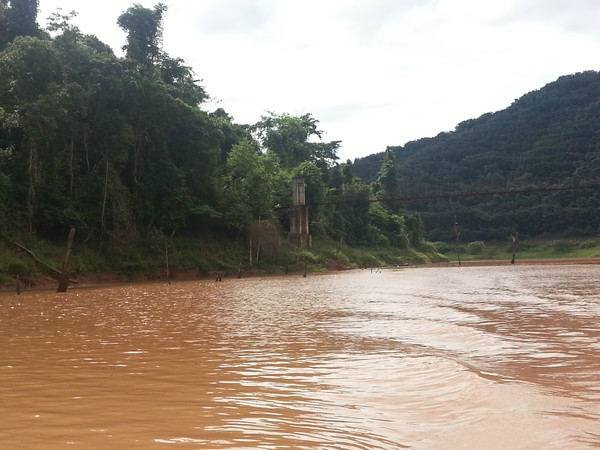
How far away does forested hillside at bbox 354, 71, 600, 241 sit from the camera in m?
82.9

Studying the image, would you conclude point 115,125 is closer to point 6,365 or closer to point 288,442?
point 6,365

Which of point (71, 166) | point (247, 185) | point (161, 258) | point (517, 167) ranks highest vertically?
point (517, 167)

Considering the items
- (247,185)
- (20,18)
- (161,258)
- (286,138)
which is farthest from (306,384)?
(286,138)

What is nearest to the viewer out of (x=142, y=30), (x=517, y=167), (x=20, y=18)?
(x=20, y=18)

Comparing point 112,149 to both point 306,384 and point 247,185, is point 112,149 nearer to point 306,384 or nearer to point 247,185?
point 247,185

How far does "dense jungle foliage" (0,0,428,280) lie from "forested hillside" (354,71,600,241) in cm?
4692

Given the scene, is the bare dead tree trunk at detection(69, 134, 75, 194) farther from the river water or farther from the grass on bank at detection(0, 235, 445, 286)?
the river water

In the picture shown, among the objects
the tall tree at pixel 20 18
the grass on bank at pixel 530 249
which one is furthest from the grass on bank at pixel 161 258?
the grass on bank at pixel 530 249

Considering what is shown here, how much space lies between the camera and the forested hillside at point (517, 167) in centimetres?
8294

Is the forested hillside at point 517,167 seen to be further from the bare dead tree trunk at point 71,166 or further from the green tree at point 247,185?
the bare dead tree trunk at point 71,166

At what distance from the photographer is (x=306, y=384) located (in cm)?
493

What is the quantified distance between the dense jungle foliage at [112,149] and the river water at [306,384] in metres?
19.5

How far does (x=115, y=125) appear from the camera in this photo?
3288 centimetres

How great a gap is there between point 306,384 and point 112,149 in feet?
102
